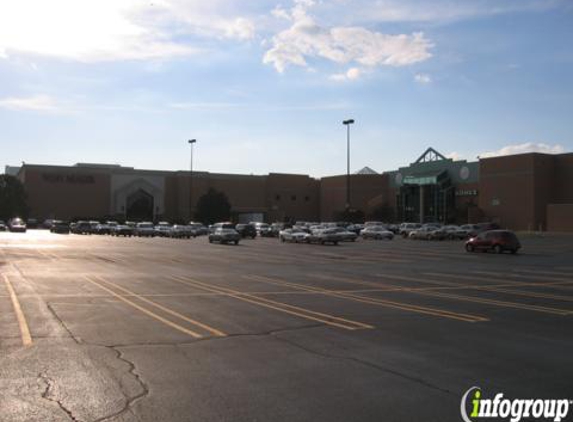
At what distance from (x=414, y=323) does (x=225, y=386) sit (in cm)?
539

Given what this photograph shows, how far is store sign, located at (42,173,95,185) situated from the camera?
11125 centimetres

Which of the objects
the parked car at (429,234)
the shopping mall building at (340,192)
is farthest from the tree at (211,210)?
the parked car at (429,234)

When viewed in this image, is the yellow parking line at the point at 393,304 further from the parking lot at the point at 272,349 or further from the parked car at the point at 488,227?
the parked car at the point at 488,227

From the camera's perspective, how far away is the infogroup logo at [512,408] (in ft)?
19.6

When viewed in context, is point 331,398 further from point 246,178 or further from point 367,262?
point 246,178

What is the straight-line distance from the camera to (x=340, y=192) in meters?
122

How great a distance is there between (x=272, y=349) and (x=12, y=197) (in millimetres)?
106466

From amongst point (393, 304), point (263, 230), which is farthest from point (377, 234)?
point (393, 304)

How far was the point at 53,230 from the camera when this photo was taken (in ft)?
260

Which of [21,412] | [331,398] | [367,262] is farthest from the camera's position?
[367,262]

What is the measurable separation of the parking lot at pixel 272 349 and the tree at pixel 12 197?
9485 cm

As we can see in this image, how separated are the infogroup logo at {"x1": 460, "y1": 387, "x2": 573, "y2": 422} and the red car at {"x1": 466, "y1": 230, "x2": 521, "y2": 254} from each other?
34.8 m

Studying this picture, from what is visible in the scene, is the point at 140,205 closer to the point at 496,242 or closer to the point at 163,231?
the point at 163,231

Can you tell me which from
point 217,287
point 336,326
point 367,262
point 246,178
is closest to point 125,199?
point 246,178
